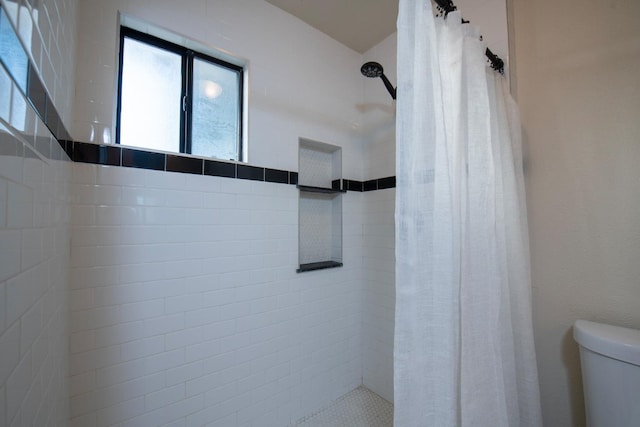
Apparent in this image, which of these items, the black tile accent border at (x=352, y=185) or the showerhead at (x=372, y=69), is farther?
the black tile accent border at (x=352, y=185)

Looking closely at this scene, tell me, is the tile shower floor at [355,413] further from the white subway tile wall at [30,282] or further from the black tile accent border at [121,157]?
the black tile accent border at [121,157]

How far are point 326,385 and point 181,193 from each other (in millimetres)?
1543

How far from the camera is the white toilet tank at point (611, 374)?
0.75 metres

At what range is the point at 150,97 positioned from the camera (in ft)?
3.97

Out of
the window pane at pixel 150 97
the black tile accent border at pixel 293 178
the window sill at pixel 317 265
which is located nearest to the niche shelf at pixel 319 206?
the window sill at pixel 317 265

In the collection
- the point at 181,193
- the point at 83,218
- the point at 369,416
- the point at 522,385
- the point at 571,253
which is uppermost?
the point at 181,193

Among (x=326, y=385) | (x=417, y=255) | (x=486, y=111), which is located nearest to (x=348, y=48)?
(x=486, y=111)

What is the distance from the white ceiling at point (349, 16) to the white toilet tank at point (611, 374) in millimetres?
1926

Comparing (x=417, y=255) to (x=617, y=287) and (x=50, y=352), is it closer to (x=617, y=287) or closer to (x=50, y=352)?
(x=617, y=287)

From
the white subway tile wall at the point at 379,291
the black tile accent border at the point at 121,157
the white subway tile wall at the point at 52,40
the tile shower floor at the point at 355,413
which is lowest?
the tile shower floor at the point at 355,413

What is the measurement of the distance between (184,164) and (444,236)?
118 centimetres

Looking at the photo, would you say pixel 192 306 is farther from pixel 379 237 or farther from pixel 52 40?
pixel 379 237

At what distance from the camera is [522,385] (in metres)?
0.94

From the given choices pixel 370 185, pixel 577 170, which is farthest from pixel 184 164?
pixel 577 170
